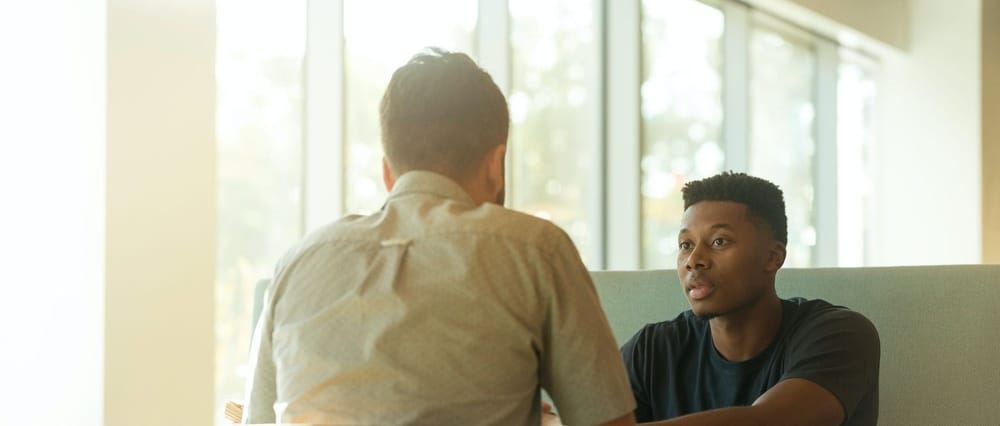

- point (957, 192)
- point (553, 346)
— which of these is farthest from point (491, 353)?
point (957, 192)

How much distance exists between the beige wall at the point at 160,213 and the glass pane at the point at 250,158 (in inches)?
16.8

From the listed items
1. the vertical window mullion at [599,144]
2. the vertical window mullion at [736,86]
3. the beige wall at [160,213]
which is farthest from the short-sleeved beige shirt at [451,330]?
the vertical window mullion at [736,86]

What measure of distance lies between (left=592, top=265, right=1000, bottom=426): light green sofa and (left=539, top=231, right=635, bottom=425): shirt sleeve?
3.83 ft

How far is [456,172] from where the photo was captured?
1281 mm

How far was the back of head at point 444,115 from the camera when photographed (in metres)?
A: 1.26

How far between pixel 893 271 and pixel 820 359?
0.42m

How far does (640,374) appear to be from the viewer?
2277 millimetres

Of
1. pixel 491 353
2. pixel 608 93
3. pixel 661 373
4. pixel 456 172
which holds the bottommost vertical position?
pixel 661 373

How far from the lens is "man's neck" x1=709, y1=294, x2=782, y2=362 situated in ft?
7.13

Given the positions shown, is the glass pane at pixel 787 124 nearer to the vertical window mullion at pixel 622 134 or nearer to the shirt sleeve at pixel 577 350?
the vertical window mullion at pixel 622 134

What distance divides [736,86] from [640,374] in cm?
497

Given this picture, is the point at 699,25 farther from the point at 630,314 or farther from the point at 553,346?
the point at 553,346

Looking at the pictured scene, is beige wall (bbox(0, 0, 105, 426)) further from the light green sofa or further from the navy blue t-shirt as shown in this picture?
the light green sofa

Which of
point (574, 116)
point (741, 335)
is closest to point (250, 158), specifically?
point (741, 335)
